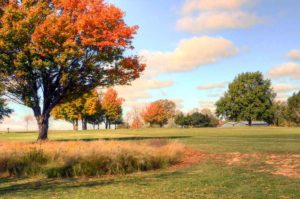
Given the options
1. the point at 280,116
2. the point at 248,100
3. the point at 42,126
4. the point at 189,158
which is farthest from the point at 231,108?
the point at 189,158

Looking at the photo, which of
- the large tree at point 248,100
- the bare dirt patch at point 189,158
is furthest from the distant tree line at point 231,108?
the bare dirt patch at point 189,158

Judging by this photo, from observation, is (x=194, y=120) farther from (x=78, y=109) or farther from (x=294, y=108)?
(x=78, y=109)

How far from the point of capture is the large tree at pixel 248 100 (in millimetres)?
95500

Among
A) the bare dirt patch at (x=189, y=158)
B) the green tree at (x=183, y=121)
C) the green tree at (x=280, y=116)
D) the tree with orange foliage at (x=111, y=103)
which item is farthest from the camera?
the green tree at (x=280, y=116)

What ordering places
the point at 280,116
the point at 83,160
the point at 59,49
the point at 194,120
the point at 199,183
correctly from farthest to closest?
the point at 280,116
the point at 194,120
the point at 59,49
the point at 83,160
the point at 199,183

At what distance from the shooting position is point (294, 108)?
10281 cm

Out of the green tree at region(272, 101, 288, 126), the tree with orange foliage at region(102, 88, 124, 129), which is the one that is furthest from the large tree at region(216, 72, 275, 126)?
the tree with orange foliage at region(102, 88, 124, 129)

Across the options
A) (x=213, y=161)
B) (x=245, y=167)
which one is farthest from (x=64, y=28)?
(x=245, y=167)

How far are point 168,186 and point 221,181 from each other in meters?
1.93

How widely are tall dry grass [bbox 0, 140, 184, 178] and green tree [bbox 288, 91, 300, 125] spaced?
295 ft

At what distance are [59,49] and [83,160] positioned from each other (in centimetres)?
1299

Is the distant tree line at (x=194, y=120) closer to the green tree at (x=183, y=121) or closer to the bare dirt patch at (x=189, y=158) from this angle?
the green tree at (x=183, y=121)

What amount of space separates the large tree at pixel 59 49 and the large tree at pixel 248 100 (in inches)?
2650

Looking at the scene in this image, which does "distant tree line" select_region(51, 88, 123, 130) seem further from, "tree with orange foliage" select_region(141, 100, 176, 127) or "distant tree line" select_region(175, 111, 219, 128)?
"distant tree line" select_region(175, 111, 219, 128)
